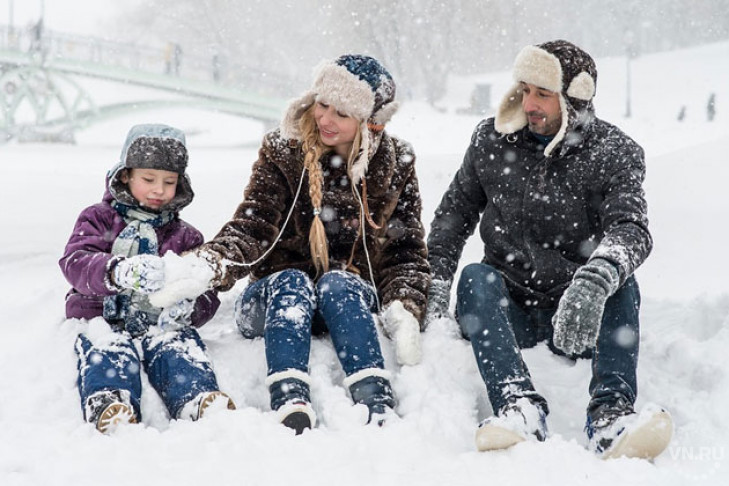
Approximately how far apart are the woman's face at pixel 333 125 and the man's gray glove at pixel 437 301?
800mm

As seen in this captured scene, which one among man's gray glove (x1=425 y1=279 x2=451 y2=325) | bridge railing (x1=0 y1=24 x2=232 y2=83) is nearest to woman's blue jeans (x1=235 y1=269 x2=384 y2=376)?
man's gray glove (x1=425 y1=279 x2=451 y2=325)

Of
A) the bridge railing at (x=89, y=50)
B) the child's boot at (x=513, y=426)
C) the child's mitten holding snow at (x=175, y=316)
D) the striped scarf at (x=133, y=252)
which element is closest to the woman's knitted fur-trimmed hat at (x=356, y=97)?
the striped scarf at (x=133, y=252)

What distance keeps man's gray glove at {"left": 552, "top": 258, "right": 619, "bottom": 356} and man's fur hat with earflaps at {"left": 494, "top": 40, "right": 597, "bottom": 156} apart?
0.78 metres

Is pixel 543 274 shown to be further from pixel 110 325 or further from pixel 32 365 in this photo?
pixel 32 365

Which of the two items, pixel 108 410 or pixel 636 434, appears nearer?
pixel 636 434

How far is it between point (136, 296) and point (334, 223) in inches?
36.1

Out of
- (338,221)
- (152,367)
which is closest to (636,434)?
(338,221)

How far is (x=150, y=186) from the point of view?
9.75 ft

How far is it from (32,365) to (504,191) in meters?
2.15

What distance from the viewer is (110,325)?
287cm

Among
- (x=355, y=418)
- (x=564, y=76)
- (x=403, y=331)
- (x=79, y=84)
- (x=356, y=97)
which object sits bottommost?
(x=79, y=84)

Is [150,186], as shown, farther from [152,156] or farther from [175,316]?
[175,316]

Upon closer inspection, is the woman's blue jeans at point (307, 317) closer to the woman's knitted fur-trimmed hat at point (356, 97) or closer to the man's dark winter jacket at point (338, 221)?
the man's dark winter jacket at point (338, 221)

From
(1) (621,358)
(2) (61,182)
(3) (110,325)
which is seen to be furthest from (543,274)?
(2) (61,182)
